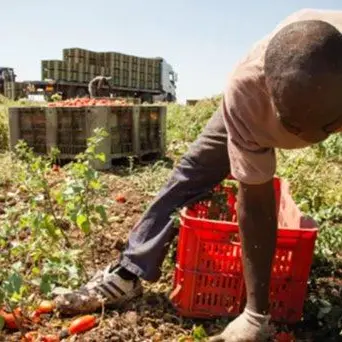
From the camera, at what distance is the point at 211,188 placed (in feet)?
9.86

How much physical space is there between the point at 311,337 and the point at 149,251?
854 mm

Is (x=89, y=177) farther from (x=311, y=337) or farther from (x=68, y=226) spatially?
(x=311, y=337)

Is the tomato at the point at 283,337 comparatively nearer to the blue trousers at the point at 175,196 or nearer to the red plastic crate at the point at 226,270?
the red plastic crate at the point at 226,270

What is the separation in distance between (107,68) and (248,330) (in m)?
24.5

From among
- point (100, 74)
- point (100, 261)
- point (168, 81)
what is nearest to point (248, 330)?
point (100, 261)

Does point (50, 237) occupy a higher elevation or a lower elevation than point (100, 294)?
higher

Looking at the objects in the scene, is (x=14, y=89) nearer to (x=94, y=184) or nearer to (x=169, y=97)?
(x=169, y=97)

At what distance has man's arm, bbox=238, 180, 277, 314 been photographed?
2.38m

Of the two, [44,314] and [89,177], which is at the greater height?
[89,177]

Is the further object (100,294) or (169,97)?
(169,97)

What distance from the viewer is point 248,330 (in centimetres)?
227

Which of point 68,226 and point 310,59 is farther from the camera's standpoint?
point 68,226

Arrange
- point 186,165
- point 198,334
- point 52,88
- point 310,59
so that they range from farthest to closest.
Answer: point 52,88, point 186,165, point 198,334, point 310,59

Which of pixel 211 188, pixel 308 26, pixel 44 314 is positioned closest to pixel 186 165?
pixel 211 188
